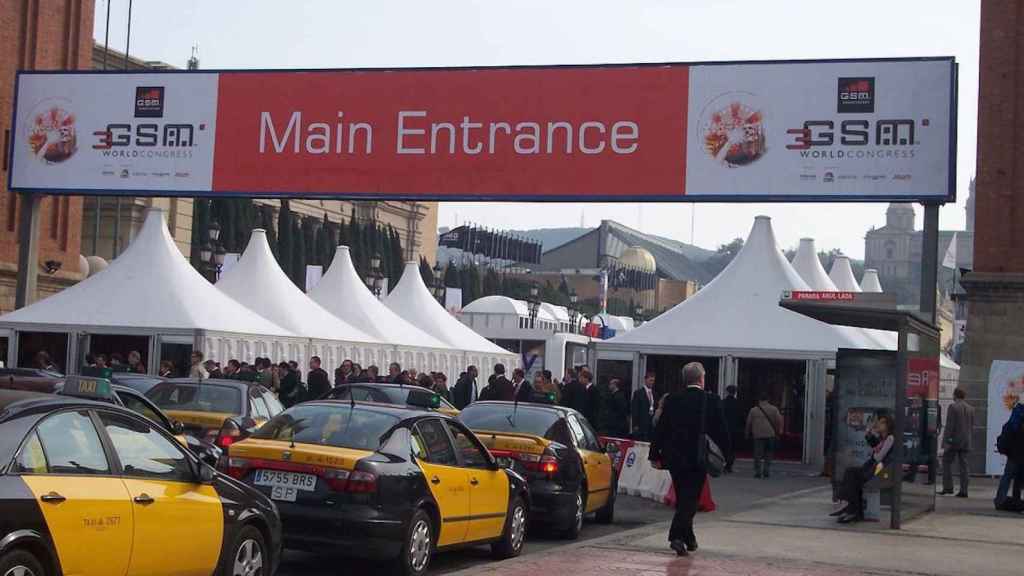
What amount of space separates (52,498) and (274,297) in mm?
25715

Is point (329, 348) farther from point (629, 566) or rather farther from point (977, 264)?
point (629, 566)

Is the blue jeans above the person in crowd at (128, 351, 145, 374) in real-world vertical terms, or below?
below

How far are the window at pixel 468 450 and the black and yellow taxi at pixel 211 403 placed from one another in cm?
426

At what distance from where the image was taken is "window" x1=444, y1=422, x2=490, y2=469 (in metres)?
12.4

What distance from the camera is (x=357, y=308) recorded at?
3684cm

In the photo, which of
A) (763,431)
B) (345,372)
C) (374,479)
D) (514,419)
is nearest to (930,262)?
(763,431)

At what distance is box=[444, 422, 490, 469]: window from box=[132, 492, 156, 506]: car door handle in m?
4.33

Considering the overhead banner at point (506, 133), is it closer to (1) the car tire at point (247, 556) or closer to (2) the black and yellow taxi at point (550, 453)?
(2) the black and yellow taxi at point (550, 453)

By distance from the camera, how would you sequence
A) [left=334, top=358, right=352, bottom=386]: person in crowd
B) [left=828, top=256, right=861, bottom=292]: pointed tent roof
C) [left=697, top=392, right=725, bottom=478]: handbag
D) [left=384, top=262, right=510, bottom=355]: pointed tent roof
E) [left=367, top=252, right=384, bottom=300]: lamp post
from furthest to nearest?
1. [left=367, top=252, right=384, bottom=300]: lamp post
2. [left=828, top=256, right=861, bottom=292]: pointed tent roof
3. [left=384, top=262, right=510, bottom=355]: pointed tent roof
4. [left=334, top=358, right=352, bottom=386]: person in crowd
5. [left=697, top=392, right=725, bottom=478]: handbag

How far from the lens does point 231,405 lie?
55.5 ft

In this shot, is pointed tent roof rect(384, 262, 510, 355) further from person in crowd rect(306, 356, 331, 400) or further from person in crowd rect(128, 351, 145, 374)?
person in crowd rect(128, 351, 145, 374)

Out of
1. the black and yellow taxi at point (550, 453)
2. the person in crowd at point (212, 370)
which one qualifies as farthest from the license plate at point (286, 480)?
the person in crowd at point (212, 370)

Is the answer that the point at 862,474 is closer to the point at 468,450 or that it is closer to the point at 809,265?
the point at 468,450

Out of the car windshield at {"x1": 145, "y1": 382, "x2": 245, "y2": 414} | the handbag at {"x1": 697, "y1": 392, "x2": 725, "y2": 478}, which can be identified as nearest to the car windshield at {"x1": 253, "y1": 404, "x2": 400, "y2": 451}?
the handbag at {"x1": 697, "y1": 392, "x2": 725, "y2": 478}
